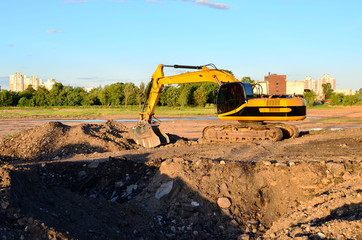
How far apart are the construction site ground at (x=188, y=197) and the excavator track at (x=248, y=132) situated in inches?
90.0

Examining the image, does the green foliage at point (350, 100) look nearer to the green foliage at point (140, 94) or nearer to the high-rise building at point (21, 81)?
the green foliage at point (140, 94)

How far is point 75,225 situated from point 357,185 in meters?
5.27

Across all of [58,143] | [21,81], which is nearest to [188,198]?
[58,143]

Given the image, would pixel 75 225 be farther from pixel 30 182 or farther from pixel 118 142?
pixel 118 142

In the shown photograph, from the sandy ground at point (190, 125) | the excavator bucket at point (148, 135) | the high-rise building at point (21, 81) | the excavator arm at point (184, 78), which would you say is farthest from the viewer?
the high-rise building at point (21, 81)

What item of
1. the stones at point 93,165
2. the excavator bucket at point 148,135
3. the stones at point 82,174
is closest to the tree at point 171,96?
the excavator bucket at point 148,135

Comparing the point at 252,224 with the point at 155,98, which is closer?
the point at 252,224

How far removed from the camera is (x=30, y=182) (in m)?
6.06

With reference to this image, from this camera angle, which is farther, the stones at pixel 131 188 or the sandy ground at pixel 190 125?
the sandy ground at pixel 190 125

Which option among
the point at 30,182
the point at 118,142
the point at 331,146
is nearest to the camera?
the point at 30,182

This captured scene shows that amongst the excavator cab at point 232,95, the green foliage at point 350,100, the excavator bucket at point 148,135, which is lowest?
the excavator bucket at point 148,135

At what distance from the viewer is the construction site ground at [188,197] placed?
16.9 feet

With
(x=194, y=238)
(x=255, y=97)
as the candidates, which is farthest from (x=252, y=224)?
(x=255, y=97)

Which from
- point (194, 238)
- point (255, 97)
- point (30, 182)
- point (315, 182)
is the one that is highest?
point (255, 97)
